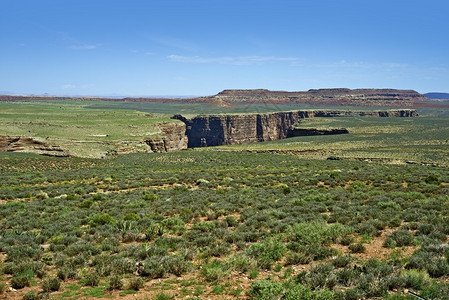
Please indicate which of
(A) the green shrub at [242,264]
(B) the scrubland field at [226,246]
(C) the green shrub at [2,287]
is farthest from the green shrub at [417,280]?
(C) the green shrub at [2,287]

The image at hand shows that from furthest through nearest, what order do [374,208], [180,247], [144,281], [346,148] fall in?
1. [346,148]
2. [374,208]
3. [180,247]
4. [144,281]

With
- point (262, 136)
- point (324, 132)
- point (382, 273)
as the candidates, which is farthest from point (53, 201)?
point (262, 136)

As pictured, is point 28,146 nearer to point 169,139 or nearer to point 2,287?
point 169,139

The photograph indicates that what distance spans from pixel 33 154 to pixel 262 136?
300ft

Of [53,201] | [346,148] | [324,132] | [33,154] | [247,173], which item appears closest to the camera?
[53,201]

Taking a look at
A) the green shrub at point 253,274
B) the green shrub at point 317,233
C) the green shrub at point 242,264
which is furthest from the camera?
the green shrub at point 317,233

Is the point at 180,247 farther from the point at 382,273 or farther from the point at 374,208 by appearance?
the point at 374,208

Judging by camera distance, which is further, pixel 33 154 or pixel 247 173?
pixel 33 154

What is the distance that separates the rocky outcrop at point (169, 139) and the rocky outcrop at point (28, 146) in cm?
2201

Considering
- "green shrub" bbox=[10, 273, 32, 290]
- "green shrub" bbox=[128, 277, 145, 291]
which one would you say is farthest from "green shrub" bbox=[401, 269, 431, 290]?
"green shrub" bbox=[10, 273, 32, 290]

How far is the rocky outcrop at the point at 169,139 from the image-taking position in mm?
71863

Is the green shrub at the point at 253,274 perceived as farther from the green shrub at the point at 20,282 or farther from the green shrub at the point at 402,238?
the green shrub at the point at 20,282

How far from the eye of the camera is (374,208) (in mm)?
14539

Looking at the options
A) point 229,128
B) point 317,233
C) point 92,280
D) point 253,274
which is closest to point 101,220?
point 92,280
